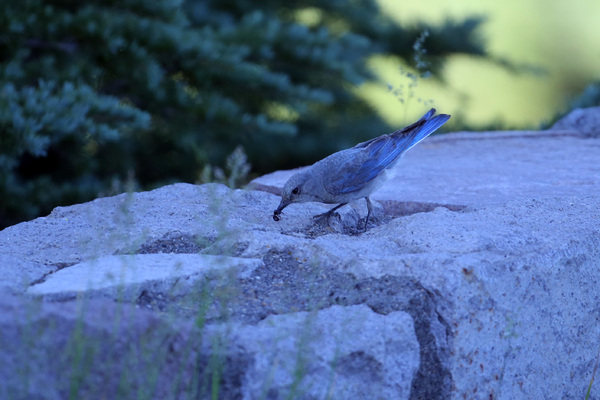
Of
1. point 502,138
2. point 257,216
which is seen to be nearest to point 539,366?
point 257,216

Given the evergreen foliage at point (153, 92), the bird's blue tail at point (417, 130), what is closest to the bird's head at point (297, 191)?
the bird's blue tail at point (417, 130)

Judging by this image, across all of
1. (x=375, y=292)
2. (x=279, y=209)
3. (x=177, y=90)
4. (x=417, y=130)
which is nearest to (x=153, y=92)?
(x=177, y=90)

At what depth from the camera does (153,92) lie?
420 cm

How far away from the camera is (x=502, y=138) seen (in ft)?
12.6

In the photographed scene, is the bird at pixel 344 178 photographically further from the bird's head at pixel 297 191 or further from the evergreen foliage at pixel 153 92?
the evergreen foliage at pixel 153 92

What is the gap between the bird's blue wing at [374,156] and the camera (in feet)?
7.88

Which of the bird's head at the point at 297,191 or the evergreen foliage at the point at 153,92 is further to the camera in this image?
the evergreen foliage at the point at 153,92

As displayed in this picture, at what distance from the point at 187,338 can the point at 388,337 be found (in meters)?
0.37

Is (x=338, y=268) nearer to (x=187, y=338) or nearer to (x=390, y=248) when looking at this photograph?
(x=390, y=248)

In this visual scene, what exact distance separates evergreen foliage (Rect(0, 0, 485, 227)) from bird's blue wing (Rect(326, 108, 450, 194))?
1.21 m

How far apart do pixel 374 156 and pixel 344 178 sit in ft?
0.56

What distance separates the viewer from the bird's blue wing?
240 cm

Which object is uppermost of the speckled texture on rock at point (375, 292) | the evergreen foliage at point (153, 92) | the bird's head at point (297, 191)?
the evergreen foliage at point (153, 92)

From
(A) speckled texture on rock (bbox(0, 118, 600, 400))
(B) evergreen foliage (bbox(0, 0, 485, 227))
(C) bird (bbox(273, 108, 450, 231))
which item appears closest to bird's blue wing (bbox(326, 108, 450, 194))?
(C) bird (bbox(273, 108, 450, 231))
